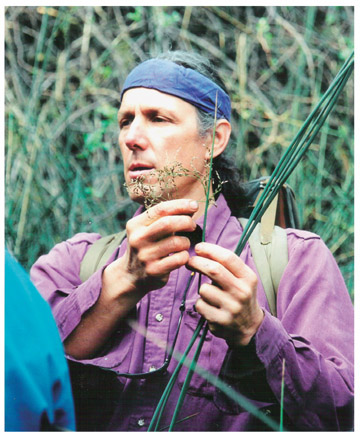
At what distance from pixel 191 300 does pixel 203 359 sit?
135mm

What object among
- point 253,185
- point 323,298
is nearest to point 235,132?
point 253,185

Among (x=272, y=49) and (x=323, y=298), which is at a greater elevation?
(x=272, y=49)

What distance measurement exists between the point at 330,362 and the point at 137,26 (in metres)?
1.92

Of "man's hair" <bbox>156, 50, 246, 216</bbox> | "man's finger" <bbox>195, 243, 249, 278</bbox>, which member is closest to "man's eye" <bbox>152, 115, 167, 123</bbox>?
"man's hair" <bbox>156, 50, 246, 216</bbox>

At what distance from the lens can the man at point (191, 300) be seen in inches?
35.9

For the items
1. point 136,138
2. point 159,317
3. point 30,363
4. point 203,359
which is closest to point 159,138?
point 136,138

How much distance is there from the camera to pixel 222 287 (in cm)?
84

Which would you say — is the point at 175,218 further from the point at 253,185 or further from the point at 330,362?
the point at 253,185

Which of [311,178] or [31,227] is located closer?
[31,227]

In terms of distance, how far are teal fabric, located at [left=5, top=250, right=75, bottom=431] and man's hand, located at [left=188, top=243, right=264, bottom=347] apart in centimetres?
30

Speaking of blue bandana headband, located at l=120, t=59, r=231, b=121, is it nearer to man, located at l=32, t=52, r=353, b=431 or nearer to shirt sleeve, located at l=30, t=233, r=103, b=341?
man, located at l=32, t=52, r=353, b=431

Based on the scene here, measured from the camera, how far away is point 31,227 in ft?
6.62

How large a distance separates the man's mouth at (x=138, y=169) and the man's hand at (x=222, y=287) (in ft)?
1.48

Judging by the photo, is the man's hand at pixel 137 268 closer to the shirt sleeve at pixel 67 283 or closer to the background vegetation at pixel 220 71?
the shirt sleeve at pixel 67 283
